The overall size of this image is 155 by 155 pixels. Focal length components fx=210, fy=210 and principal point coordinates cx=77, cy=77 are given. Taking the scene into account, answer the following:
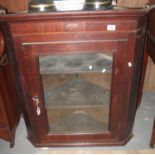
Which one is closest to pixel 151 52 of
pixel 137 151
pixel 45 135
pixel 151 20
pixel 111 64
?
pixel 151 20

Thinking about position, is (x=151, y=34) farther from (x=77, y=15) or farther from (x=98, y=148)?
(x=98, y=148)

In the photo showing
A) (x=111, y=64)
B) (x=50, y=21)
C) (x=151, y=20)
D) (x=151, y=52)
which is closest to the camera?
(x=50, y=21)

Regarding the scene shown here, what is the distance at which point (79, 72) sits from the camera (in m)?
1.21

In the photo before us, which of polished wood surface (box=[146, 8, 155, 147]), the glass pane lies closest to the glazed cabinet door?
the glass pane

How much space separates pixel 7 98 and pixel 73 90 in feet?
1.43

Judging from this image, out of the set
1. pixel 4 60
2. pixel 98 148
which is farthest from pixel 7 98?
pixel 98 148

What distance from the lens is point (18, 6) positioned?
4.75ft

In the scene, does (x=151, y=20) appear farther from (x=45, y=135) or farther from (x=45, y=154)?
(x=45, y=154)

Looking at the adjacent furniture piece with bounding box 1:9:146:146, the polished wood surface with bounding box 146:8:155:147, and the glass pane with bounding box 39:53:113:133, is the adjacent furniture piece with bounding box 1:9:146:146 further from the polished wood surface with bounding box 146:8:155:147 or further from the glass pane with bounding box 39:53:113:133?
the polished wood surface with bounding box 146:8:155:147

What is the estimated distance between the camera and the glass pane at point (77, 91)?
1.17m

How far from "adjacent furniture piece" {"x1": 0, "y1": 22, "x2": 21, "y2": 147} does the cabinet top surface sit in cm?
18

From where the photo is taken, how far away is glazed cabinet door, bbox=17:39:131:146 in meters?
1.07

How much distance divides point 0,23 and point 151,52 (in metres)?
0.94

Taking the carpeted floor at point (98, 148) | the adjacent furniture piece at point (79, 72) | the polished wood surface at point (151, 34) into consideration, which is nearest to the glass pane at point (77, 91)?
the adjacent furniture piece at point (79, 72)
